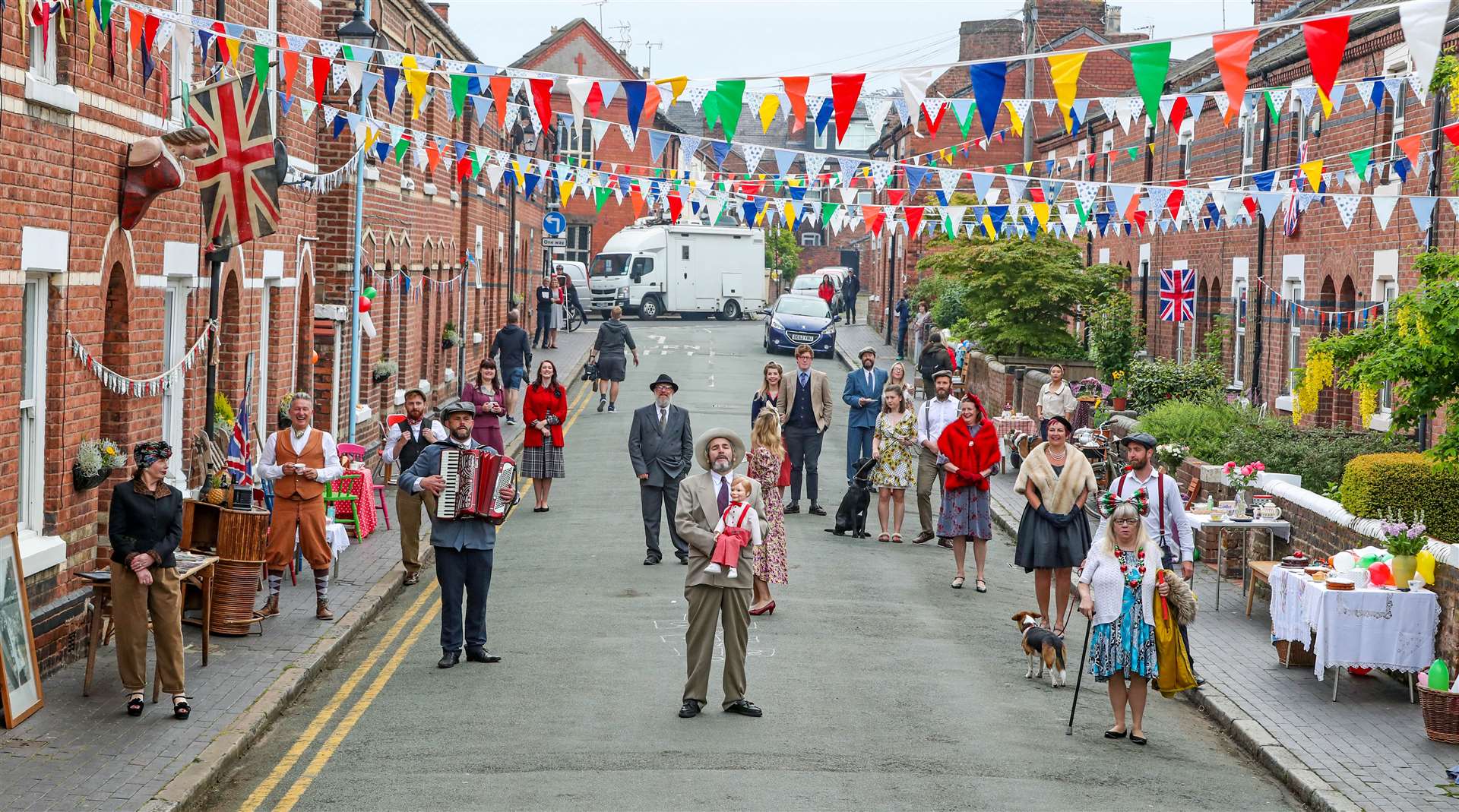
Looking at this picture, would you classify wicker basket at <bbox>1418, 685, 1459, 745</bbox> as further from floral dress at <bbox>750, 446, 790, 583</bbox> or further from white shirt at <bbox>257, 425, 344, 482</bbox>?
white shirt at <bbox>257, 425, 344, 482</bbox>

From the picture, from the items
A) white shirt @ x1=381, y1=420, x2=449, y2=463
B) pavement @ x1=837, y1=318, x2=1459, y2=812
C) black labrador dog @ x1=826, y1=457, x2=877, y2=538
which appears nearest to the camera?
pavement @ x1=837, y1=318, x2=1459, y2=812

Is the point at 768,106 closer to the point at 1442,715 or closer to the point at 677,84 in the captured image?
the point at 677,84

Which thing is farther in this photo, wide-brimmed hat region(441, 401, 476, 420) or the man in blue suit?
the man in blue suit

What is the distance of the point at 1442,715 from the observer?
10406 mm

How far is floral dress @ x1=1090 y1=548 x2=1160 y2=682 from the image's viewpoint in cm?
1027

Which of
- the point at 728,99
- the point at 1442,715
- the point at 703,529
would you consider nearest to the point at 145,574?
the point at 703,529

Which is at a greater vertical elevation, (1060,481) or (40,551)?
(1060,481)

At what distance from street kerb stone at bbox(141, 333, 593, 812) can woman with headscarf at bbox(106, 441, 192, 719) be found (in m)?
0.50

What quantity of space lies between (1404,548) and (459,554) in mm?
7086

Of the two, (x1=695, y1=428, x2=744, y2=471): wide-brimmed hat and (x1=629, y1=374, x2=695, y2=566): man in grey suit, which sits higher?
(x1=695, y1=428, x2=744, y2=471): wide-brimmed hat

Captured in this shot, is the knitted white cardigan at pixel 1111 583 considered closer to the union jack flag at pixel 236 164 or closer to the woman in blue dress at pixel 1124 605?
the woman in blue dress at pixel 1124 605

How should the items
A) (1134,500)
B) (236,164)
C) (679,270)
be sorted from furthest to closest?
(679,270) → (236,164) → (1134,500)

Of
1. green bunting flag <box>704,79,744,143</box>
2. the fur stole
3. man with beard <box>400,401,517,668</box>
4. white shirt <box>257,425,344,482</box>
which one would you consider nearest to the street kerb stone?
man with beard <box>400,401,517,668</box>

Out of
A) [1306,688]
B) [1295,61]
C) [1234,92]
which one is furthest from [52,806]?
[1295,61]
